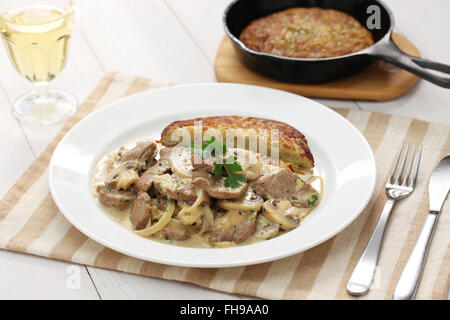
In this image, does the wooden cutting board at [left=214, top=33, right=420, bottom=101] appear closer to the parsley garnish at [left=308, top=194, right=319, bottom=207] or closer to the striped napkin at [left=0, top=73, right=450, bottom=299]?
the striped napkin at [left=0, top=73, right=450, bottom=299]

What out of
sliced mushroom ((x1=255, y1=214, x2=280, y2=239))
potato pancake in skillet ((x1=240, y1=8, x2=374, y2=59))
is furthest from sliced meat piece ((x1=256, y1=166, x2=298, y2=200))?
potato pancake in skillet ((x1=240, y1=8, x2=374, y2=59))

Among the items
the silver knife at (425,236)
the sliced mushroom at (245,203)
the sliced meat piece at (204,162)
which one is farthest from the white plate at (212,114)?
the sliced meat piece at (204,162)

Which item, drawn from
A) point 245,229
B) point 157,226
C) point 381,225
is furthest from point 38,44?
point 381,225

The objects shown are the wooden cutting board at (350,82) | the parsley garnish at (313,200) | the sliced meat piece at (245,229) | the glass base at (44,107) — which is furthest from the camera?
the wooden cutting board at (350,82)

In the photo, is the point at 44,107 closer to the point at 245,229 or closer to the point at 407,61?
the point at 245,229

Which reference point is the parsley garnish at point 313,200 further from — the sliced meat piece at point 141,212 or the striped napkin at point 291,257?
the sliced meat piece at point 141,212

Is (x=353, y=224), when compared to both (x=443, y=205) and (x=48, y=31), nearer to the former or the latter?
(x=443, y=205)

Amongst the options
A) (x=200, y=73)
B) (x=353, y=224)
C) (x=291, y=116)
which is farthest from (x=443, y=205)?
(x=200, y=73)
